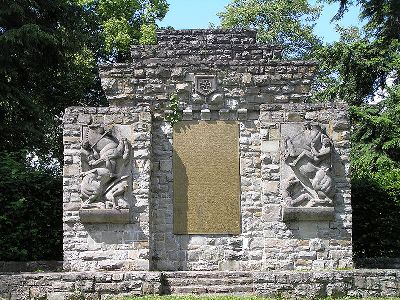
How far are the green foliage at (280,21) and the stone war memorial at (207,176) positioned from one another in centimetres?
1704

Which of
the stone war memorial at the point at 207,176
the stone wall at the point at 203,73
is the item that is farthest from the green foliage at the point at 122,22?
the stone war memorial at the point at 207,176

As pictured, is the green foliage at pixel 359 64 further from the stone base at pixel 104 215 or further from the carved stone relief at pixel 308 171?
the stone base at pixel 104 215

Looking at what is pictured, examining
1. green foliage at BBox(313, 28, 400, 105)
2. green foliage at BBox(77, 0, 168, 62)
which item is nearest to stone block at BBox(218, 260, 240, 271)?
green foliage at BBox(313, 28, 400, 105)

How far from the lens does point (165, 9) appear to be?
25750mm

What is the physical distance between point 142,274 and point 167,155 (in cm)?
270

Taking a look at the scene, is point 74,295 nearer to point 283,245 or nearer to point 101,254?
point 101,254

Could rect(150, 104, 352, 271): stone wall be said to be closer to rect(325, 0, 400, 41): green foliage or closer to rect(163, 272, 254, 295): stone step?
rect(163, 272, 254, 295): stone step

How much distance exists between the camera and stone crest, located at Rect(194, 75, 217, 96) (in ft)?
38.7

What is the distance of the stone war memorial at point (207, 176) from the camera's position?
427 inches

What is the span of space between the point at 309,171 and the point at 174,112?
2.79 meters

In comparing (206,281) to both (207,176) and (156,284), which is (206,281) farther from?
(207,176)

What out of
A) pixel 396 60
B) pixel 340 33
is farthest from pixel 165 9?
pixel 396 60

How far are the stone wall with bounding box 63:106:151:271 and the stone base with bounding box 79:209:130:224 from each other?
15 cm

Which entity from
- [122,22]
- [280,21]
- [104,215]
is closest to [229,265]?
[104,215]
